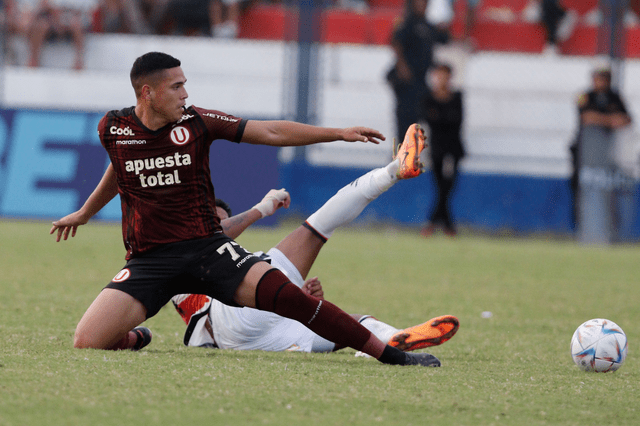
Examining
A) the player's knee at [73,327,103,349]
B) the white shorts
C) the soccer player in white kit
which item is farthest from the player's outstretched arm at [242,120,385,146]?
the player's knee at [73,327,103,349]

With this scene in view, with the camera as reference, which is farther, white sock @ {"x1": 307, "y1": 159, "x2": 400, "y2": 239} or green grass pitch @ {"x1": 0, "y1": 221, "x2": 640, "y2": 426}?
white sock @ {"x1": 307, "y1": 159, "x2": 400, "y2": 239}

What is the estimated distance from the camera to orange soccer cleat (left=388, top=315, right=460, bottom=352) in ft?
13.9

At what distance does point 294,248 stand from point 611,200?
29.2ft

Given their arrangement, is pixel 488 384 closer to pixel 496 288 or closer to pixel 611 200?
pixel 496 288

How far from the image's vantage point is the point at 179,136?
4117 millimetres

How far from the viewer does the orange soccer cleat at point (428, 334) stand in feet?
13.9

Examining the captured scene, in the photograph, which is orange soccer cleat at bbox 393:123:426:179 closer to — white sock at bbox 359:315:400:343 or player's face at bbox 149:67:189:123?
white sock at bbox 359:315:400:343

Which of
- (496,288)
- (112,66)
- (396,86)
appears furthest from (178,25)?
(496,288)

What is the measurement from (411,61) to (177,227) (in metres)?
9.79

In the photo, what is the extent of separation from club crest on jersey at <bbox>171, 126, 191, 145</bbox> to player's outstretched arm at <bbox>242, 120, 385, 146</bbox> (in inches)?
10.9

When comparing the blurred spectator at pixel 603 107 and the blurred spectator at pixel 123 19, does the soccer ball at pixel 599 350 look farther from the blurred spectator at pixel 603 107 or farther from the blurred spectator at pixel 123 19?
the blurred spectator at pixel 123 19

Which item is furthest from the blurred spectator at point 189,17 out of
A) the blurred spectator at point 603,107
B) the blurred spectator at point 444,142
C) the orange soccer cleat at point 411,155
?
the orange soccer cleat at point 411,155

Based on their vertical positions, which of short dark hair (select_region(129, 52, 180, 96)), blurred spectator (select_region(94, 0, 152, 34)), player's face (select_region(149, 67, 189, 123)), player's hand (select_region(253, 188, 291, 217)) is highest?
blurred spectator (select_region(94, 0, 152, 34))

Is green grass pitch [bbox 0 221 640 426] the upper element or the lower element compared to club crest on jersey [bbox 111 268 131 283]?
lower
